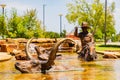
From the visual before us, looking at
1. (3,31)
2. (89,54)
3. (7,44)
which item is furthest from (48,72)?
(3,31)

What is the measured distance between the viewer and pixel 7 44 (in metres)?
26.5

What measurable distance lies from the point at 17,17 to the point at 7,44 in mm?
23144

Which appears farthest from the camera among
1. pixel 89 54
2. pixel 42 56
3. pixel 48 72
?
pixel 89 54

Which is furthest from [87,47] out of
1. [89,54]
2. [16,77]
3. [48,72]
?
[16,77]

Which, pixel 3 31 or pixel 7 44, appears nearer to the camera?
pixel 7 44

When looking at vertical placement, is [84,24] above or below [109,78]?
above

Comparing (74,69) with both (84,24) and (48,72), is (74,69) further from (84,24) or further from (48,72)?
(84,24)

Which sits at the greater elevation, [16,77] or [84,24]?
[84,24]

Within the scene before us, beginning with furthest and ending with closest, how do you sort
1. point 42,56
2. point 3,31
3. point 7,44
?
point 3,31 → point 7,44 → point 42,56

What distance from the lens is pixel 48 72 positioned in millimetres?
11938

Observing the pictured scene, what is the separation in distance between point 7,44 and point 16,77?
16119mm

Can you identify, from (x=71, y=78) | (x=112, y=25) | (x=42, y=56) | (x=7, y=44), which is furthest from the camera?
(x=112, y=25)

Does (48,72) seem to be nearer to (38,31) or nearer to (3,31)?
(3,31)

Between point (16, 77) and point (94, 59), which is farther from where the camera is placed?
point (94, 59)
